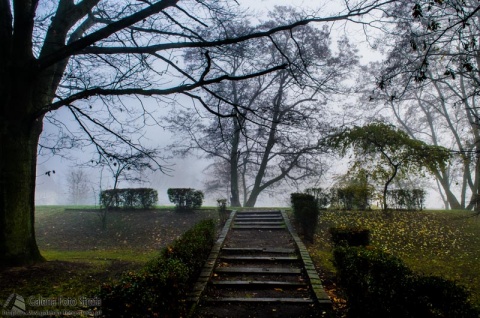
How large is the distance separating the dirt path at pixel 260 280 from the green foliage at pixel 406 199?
6757mm

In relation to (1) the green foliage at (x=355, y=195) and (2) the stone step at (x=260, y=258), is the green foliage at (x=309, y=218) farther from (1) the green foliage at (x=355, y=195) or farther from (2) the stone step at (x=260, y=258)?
(1) the green foliage at (x=355, y=195)

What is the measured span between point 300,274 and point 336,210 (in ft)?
27.7

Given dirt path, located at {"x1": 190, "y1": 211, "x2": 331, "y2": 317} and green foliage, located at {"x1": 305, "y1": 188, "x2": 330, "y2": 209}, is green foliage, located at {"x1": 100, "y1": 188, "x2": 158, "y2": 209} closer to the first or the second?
dirt path, located at {"x1": 190, "y1": 211, "x2": 331, "y2": 317}

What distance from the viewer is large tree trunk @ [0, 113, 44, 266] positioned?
6129 mm

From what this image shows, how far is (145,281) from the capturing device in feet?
11.6

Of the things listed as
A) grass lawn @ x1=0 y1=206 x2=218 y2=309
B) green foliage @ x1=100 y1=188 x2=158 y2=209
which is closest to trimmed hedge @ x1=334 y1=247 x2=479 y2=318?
grass lawn @ x1=0 y1=206 x2=218 y2=309

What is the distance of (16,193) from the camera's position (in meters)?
6.26

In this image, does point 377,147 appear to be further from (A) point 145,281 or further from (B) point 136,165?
(A) point 145,281

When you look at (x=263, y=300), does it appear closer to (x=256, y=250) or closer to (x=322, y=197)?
(x=256, y=250)

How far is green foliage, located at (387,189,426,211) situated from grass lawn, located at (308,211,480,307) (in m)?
0.61

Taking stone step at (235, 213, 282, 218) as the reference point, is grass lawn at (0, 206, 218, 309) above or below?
below

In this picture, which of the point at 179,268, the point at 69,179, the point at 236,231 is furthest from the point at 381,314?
the point at 69,179

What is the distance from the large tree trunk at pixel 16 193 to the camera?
241 inches

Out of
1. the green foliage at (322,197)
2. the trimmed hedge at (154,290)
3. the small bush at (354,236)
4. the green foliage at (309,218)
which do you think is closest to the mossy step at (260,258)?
the small bush at (354,236)
